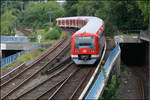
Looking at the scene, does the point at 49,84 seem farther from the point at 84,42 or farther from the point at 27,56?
the point at 27,56

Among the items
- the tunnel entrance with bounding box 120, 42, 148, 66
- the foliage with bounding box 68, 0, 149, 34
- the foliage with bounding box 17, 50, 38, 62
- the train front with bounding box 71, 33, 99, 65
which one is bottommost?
the tunnel entrance with bounding box 120, 42, 148, 66

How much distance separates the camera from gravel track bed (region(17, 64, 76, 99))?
53.8 ft

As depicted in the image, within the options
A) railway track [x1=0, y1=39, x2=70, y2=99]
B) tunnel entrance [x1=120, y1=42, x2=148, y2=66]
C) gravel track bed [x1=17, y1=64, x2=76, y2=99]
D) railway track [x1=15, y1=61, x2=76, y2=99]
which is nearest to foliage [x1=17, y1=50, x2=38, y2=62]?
railway track [x1=0, y1=39, x2=70, y2=99]

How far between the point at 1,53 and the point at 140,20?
21.9 m

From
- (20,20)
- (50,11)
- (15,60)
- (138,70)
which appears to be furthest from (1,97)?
(20,20)

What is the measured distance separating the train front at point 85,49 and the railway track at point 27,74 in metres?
3.36

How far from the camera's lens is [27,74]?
69.3 feet

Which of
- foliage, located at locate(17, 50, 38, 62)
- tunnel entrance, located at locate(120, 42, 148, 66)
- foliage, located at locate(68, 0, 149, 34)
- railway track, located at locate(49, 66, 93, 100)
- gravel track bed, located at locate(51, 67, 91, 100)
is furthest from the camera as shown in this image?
foliage, located at locate(68, 0, 149, 34)

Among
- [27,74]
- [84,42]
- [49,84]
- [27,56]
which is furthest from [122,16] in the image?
[49,84]

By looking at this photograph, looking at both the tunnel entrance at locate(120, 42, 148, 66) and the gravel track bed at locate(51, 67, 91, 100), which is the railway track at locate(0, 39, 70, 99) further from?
the tunnel entrance at locate(120, 42, 148, 66)

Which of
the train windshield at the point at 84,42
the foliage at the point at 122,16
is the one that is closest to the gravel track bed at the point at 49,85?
the train windshield at the point at 84,42

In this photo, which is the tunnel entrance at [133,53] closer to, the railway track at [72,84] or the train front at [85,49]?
the train front at [85,49]

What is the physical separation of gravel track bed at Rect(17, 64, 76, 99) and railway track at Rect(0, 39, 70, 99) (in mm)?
1371

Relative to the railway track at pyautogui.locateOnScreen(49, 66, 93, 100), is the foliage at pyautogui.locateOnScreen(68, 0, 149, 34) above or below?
above
